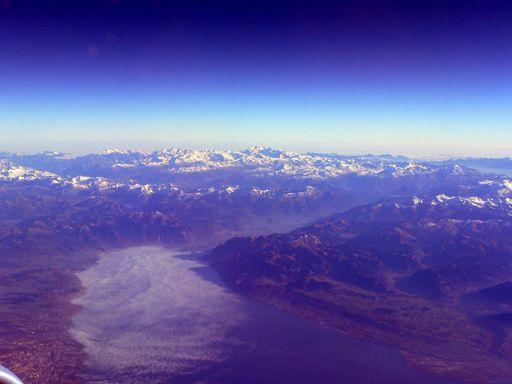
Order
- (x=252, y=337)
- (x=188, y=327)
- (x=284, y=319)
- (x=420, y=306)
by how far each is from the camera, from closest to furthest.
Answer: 1. (x=252, y=337)
2. (x=188, y=327)
3. (x=284, y=319)
4. (x=420, y=306)

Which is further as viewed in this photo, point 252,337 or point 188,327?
point 188,327

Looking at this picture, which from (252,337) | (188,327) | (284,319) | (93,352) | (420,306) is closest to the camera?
(93,352)

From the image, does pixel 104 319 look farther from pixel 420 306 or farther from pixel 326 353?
pixel 420 306

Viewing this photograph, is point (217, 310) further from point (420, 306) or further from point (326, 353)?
point (420, 306)

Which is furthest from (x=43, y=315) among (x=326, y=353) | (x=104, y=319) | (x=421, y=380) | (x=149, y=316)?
(x=421, y=380)

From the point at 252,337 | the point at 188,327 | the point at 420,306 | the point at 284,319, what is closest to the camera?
the point at 252,337

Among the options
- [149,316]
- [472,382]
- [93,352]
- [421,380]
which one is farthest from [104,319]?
[472,382]
